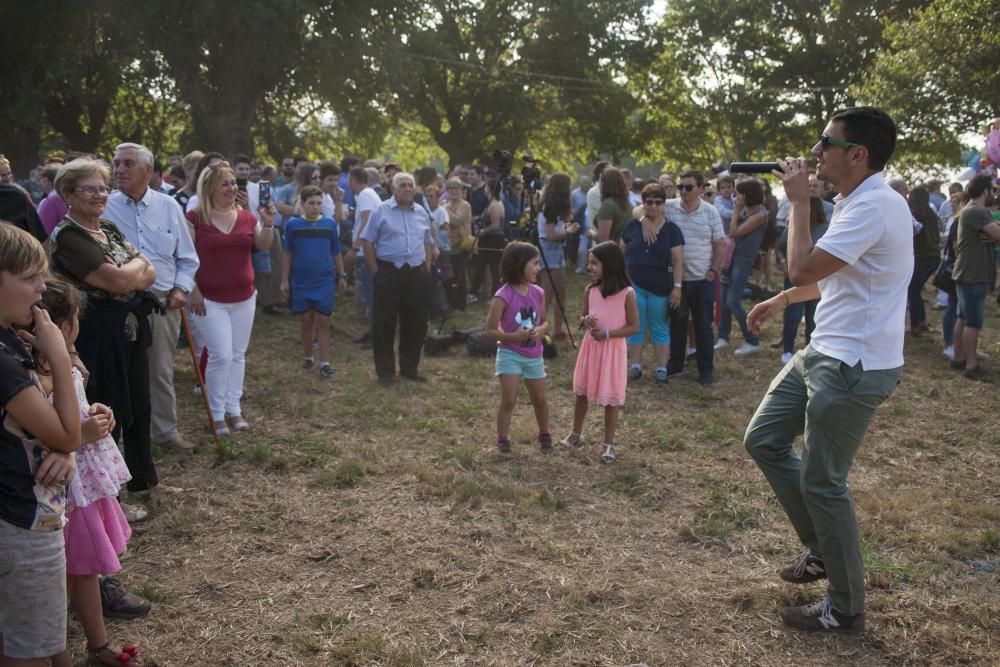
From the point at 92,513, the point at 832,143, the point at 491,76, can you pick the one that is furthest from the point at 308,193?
the point at 491,76

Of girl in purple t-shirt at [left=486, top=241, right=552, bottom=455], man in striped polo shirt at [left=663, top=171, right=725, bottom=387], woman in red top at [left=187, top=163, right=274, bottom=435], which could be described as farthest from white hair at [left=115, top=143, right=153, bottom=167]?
man in striped polo shirt at [left=663, top=171, right=725, bottom=387]

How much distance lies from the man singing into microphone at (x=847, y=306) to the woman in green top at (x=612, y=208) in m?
5.09

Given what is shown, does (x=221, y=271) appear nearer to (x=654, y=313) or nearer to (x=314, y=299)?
(x=314, y=299)

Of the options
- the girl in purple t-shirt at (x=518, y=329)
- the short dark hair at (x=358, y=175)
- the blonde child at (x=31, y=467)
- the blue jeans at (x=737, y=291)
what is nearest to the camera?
the blonde child at (x=31, y=467)

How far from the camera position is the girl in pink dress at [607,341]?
5941 mm

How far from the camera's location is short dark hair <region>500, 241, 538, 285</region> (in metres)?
5.88

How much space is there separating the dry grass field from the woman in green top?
197 cm

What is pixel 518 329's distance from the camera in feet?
19.2

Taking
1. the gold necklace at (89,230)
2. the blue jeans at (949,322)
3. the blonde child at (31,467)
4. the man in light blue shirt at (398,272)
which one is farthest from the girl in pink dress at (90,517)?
the blue jeans at (949,322)

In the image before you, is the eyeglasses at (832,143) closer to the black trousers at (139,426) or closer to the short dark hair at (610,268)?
the short dark hair at (610,268)

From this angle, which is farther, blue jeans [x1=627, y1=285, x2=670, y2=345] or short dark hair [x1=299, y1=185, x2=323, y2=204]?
short dark hair [x1=299, y1=185, x2=323, y2=204]

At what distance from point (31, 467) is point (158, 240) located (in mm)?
2851

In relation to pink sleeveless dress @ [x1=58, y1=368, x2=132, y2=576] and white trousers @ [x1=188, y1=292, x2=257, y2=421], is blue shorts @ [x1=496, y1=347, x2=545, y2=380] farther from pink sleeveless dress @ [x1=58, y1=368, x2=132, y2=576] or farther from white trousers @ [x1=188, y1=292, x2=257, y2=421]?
pink sleeveless dress @ [x1=58, y1=368, x2=132, y2=576]

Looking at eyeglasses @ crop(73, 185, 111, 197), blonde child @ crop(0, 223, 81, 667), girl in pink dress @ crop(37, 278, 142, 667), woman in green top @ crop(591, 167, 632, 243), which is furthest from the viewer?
woman in green top @ crop(591, 167, 632, 243)
